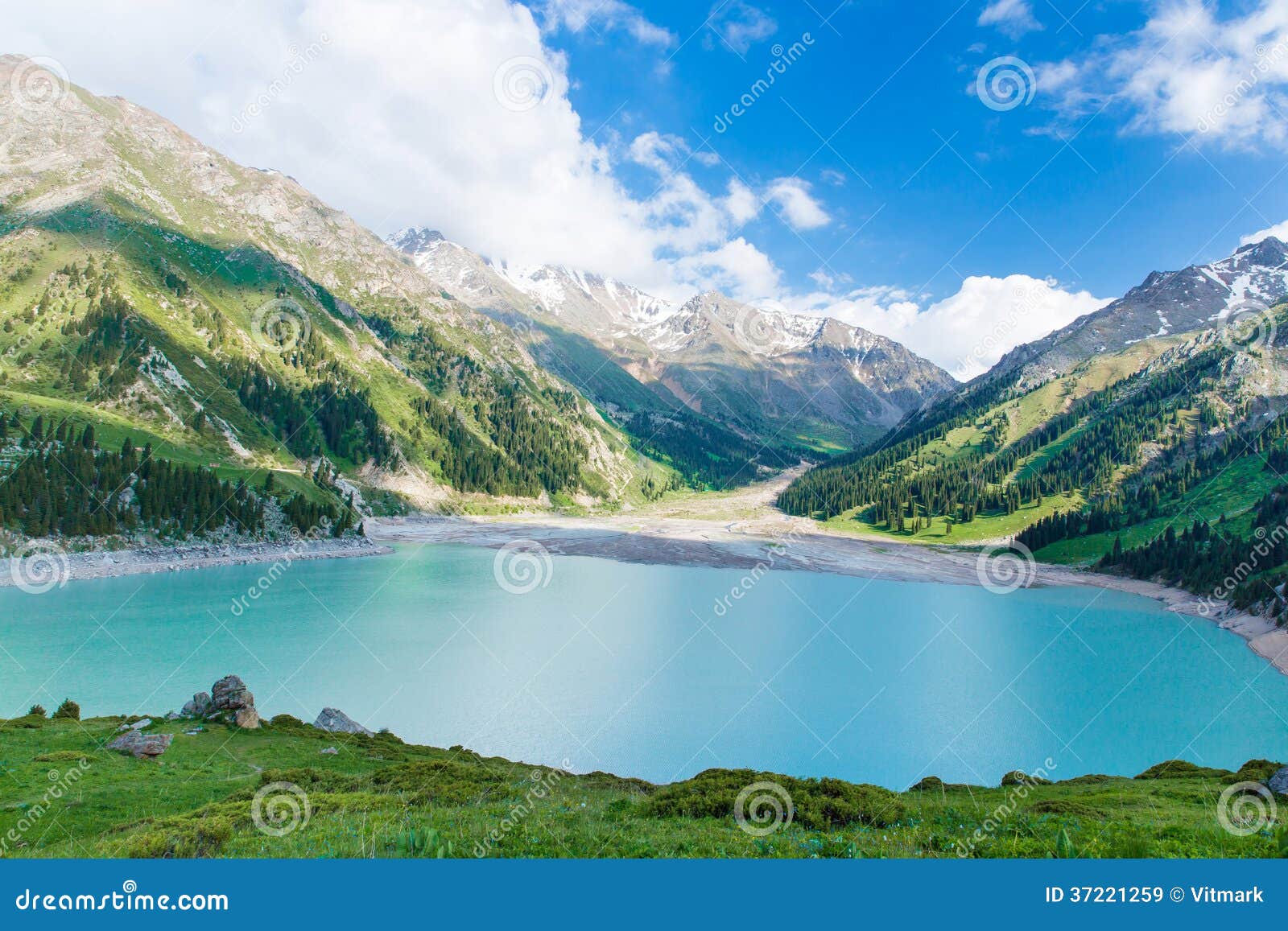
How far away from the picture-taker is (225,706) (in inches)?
1038

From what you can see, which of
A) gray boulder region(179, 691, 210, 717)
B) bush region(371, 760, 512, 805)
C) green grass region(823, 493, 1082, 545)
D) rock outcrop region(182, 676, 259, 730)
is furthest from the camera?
green grass region(823, 493, 1082, 545)

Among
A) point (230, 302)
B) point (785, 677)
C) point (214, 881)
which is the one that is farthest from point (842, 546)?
point (230, 302)

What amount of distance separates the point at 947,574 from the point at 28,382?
142 meters

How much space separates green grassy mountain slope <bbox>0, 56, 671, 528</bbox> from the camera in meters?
92.6

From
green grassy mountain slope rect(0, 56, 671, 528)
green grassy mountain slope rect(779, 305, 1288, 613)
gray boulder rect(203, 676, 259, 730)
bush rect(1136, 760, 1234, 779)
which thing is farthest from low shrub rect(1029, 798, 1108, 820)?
green grassy mountain slope rect(0, 56, 671, 528)

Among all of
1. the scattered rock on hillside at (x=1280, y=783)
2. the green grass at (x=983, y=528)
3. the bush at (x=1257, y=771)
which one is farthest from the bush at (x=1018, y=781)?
the green grass at (x=983, y=528)

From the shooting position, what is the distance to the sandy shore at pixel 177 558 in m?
57.3

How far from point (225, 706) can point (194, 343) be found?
118180 millimetres

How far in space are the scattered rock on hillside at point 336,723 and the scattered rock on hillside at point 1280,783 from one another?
34425 millimetres

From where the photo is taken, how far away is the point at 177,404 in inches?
3789

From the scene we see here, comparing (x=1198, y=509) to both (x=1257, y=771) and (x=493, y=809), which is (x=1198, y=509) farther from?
(x=493, y=809)

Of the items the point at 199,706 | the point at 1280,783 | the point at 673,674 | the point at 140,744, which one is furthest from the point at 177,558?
the point at 1280,783

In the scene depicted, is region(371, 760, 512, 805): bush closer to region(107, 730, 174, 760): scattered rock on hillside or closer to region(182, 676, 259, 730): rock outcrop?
region(107, 730, 174, 760): scattered rock on hillside

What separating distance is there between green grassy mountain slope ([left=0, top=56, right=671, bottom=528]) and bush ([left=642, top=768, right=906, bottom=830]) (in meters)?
88.9
